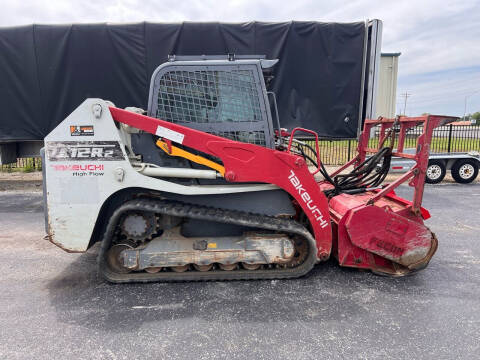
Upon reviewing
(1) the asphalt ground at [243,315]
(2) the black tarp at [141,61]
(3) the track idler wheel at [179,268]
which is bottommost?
(1) the asphalt ground at [243,315]

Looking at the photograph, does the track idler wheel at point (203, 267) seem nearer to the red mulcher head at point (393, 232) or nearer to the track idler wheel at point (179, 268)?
the track idler wheel at point (179, 268)

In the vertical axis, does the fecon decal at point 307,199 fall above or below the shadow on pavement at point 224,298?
above

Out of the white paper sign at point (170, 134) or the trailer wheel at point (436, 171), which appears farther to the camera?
the trailer wheel at point (436, 171)

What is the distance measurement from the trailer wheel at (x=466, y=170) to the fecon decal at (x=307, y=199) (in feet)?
24.5

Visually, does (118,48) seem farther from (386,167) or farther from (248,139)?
(386,167)

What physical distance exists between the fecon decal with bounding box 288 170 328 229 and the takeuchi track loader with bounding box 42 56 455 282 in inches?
0.4

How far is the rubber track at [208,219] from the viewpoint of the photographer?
2961 millimetres

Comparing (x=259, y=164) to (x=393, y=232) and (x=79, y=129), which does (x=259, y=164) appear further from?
(x=79, y=129)

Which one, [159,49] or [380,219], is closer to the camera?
[380,219]

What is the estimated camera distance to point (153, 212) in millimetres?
3076

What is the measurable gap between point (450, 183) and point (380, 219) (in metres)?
7.03

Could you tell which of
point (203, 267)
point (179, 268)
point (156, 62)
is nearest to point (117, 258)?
point (179, 268)

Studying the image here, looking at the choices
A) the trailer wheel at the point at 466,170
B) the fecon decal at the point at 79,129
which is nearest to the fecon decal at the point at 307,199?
the fecon decal at the point at 79,129

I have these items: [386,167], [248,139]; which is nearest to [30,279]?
[248,139]
